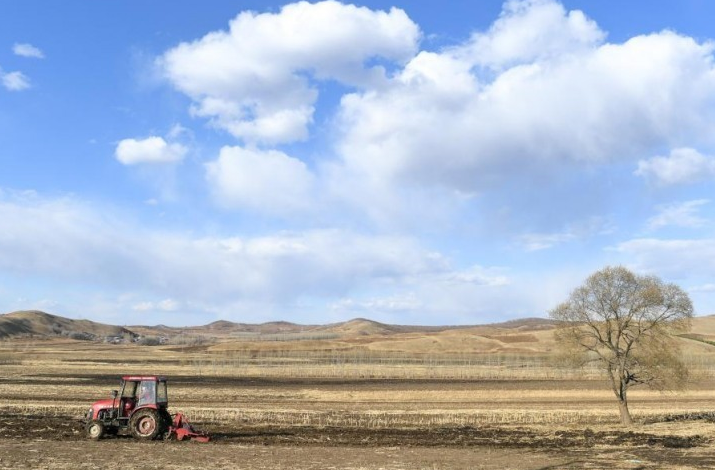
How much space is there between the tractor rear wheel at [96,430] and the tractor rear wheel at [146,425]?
3.42 ft

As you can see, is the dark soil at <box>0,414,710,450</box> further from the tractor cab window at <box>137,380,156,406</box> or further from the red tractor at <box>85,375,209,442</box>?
the tractor cab window at <box>137,380,156,406</box>

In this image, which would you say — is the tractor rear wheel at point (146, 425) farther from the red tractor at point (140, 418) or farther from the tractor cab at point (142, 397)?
the tractor cab at point (142, 397)

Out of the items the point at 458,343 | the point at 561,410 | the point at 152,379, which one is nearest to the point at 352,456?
the point at 152,379

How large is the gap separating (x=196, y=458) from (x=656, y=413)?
3133cm

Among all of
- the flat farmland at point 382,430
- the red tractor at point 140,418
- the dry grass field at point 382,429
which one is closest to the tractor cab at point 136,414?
the red tractor at point 140,418

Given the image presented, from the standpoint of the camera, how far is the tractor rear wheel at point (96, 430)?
22.2 meters

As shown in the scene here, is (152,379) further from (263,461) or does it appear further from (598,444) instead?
(598,444)

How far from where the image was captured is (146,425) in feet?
73.8

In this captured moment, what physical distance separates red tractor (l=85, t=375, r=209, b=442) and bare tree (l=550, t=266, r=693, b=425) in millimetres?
21873

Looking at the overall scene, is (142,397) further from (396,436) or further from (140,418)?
(396,436)

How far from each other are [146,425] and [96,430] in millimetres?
1790

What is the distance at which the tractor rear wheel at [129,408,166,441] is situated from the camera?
2225cm

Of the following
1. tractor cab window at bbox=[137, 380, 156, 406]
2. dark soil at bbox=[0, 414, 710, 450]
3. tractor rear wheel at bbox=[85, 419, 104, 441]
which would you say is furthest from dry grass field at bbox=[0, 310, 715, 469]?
tractor cab window at bbox=[137, 380, 156, 406]

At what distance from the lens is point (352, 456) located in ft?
65.1
